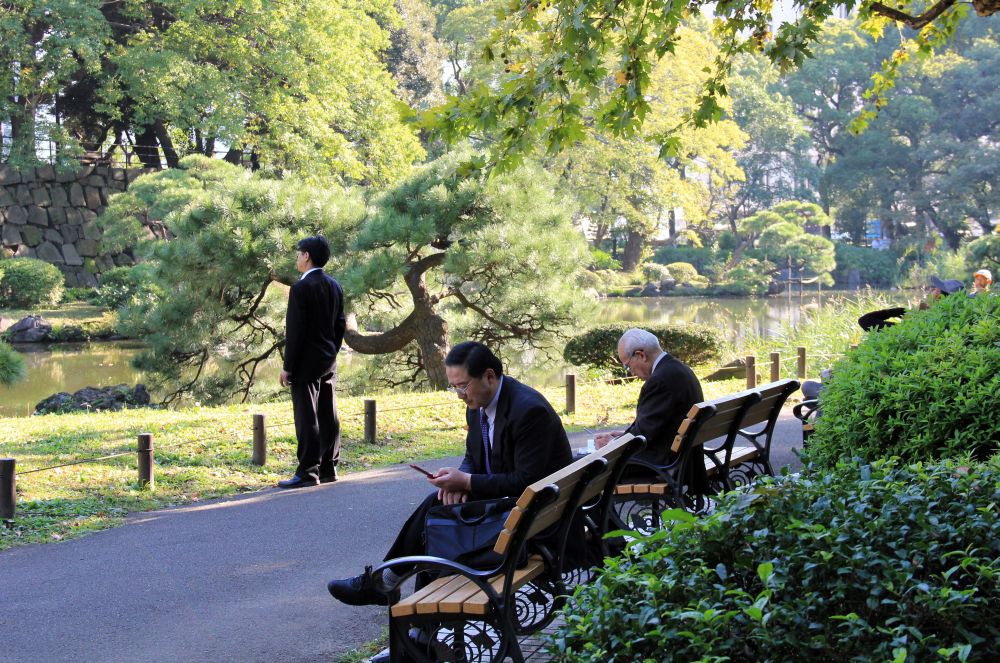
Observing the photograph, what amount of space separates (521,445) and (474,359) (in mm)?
401

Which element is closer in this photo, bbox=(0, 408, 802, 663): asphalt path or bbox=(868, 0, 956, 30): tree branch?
bbox=(0, 408, 802, 663): asphalt path

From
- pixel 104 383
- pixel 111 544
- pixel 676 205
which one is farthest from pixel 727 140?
pixel 111 544

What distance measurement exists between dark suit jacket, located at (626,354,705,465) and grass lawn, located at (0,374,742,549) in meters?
3.50

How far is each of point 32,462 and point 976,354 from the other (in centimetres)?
670

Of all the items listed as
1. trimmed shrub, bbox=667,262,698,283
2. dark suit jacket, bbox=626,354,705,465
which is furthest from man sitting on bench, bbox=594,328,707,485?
trimmed shrub, bbox=667,262,698,283

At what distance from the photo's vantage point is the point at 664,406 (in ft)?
16.7

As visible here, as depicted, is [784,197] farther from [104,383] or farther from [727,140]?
[104,383]

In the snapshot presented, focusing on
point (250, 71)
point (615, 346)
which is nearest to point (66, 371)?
point (250, 71)

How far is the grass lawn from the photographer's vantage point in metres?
6.59

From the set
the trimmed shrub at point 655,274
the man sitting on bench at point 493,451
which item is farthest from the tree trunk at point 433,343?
the trimmed shrub at point 655,274

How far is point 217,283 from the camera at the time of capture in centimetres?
1319

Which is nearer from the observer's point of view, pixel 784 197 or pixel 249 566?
pixel 249 566

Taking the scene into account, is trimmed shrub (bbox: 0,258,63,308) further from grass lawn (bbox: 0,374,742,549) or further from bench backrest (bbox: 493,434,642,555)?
bench backrest (bbox: 493,434,642,555)

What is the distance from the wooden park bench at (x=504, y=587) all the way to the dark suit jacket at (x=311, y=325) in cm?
369
